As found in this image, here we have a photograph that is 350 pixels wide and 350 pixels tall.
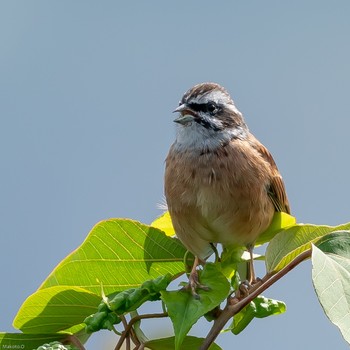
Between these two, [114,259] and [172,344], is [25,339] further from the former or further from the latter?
[172,344]

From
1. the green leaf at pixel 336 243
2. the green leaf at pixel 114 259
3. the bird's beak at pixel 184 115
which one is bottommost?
the green leaf at pixel 114 259

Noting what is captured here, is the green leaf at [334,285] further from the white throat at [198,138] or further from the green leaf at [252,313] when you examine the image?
the white throat at [198,138]

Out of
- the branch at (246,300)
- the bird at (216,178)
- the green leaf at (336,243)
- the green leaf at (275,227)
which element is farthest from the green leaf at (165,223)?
the green leaf at (336,243)

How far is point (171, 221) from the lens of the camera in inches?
154

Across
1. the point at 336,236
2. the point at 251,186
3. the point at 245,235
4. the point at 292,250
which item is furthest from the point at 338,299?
the point at 251,186

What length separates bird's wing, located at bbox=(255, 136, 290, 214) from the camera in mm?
4082

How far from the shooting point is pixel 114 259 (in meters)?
3.20

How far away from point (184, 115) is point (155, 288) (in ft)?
5.25

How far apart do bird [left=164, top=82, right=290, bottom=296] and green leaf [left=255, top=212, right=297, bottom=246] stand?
30mm

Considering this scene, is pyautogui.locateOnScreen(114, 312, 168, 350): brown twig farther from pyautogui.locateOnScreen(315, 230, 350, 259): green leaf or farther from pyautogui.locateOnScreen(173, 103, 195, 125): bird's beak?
pyautogui.locateOnScreen(173, 103, 195, 125): bird's beak

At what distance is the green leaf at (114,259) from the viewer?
310 cm

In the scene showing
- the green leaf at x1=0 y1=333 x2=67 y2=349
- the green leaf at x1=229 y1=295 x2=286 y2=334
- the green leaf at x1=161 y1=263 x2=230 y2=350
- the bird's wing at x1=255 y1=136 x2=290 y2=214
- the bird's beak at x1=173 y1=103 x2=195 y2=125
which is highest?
the bird's beak at x1=173 y1=103 x2=195 y2=125

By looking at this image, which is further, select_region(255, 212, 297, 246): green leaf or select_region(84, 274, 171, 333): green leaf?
select_region(255, 212, 297, 246): green leaf

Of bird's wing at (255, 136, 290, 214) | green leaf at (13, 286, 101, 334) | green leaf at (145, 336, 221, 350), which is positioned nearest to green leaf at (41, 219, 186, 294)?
green leaf at (13, 286, 101, 334)
